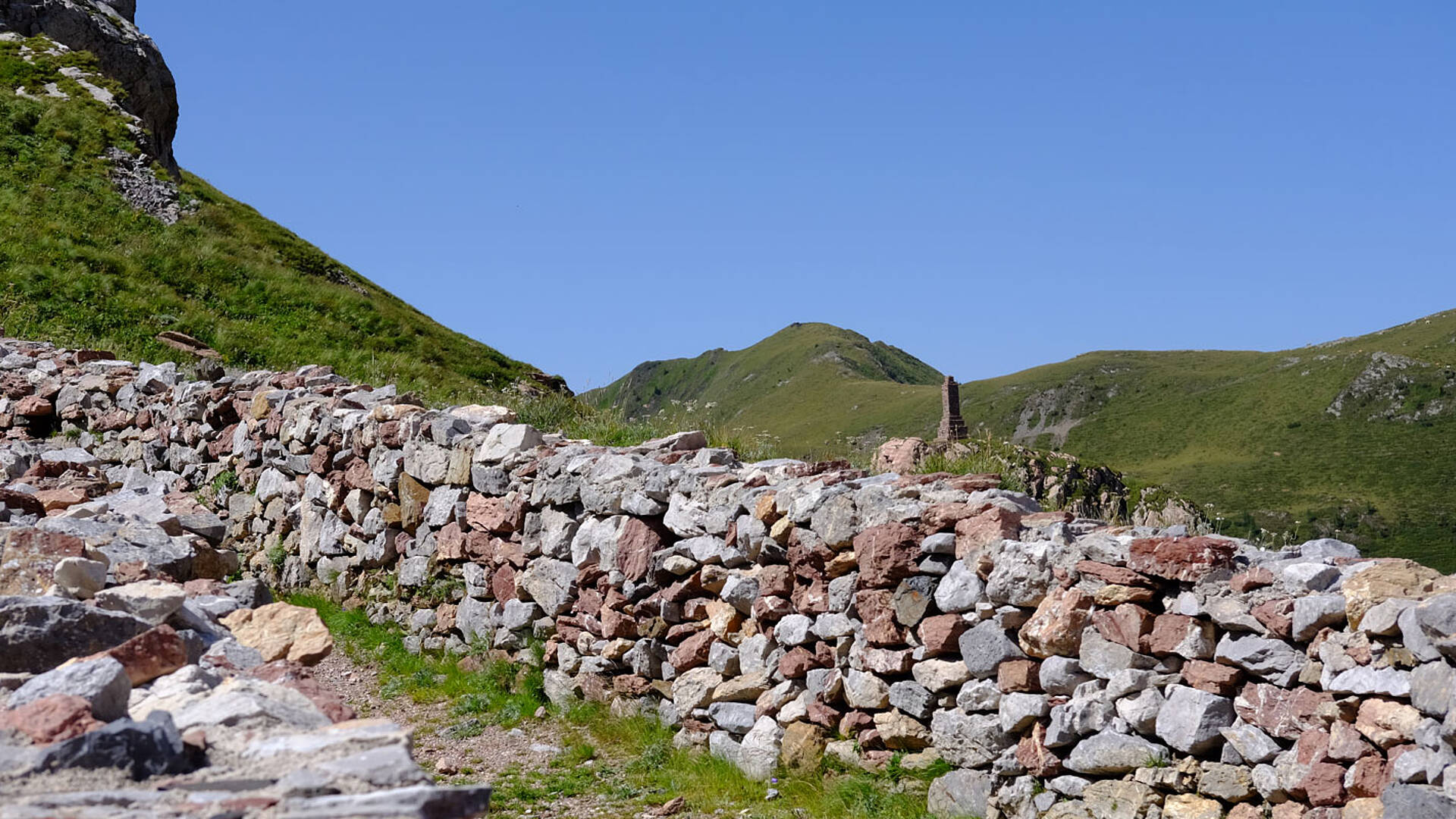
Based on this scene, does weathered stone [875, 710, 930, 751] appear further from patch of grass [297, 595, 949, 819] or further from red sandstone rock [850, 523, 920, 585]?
red sandstone rock [850, 523, 920, 585]

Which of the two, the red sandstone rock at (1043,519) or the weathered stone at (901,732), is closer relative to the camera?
the red sandstone rock at (1043,519)

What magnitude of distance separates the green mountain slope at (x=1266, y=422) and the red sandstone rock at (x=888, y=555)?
48.8 meters

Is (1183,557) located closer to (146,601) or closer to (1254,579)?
(1254,579)

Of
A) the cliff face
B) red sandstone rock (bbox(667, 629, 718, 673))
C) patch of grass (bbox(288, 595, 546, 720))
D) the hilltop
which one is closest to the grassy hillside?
the hilltop

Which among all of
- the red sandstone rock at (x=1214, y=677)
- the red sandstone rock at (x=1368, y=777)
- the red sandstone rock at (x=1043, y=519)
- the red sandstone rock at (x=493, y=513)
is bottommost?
the red sandstone rock at (x=1368, y=777)

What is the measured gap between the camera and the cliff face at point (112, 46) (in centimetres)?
3094

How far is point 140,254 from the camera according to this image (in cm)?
2147

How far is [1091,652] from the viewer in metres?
6.16

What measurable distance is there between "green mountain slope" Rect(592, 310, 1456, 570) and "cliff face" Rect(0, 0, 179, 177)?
107ft

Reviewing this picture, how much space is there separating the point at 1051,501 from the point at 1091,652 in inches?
105

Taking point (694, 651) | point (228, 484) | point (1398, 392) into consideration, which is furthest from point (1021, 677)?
point (1398, 392)

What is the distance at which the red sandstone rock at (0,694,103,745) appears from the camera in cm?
254

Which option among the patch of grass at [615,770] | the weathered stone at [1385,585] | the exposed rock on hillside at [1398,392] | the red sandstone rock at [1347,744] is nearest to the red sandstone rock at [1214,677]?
the red sandstone rock at [1347,744]

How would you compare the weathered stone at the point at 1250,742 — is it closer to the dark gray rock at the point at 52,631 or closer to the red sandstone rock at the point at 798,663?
the red sandstone rock at the point at 798,663
